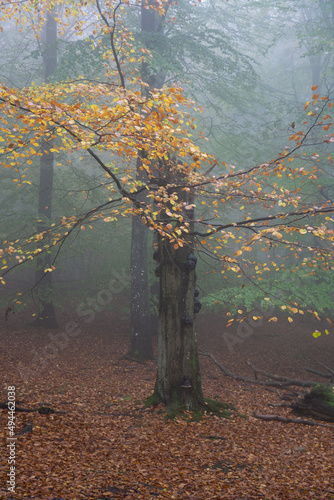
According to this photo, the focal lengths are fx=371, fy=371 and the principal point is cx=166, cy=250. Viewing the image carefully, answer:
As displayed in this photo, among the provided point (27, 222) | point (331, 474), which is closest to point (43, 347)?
point (27, 222)

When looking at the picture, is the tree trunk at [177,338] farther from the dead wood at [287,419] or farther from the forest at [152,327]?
the dead wood at [287,419]

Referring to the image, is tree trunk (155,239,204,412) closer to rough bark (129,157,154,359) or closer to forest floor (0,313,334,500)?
forest floor (0,313,334,500)

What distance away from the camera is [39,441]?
203 inches

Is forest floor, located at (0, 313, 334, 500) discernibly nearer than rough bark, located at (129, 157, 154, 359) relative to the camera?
Yes

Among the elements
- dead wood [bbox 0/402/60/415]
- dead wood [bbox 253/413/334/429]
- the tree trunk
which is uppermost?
the tree trunk

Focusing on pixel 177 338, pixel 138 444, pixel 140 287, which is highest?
pixel 140 287

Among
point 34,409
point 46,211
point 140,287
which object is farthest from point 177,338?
point 46,211

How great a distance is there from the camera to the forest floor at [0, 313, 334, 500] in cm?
436

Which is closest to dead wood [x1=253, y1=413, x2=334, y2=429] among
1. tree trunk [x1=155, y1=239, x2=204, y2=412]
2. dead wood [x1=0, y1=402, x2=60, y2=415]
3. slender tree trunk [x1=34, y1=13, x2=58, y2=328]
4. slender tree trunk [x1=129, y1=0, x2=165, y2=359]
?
tree trunk [x1=155, y1=239, x2=204, y2=412]

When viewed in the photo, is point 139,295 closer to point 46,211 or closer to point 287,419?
point 46,211

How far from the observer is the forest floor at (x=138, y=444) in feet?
14.3

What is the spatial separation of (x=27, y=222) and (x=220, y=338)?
9767mm

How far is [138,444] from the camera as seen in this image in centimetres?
566

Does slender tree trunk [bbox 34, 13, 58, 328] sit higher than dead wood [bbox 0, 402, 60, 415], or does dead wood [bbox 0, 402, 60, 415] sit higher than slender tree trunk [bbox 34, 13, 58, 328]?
slender tree trunk [bbox 34, 13, 58, 328]
